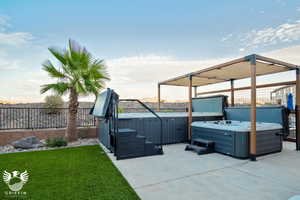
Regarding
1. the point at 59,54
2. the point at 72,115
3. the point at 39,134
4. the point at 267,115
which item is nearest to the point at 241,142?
the point at 267,115

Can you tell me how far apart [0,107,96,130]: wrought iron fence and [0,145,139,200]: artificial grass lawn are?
8.49 ft

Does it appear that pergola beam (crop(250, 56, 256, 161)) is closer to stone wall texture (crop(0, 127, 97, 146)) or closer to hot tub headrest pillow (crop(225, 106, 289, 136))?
hot tub headrest pillow (crop(225, 106, 289, 136))

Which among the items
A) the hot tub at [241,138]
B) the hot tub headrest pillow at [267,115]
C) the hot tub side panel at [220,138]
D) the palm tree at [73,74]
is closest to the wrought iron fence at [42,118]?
the palm tree at [73,74]

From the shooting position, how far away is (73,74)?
4688 mm

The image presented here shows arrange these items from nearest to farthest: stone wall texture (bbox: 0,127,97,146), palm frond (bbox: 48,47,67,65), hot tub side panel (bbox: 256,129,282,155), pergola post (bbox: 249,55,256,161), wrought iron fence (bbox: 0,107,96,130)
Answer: pergola post (bbox: 249,55,256,161)
hot tub side panel (bbox: 256,129,282,155)
palm frond (bbox: 48,47,67,65)
stone wall texture (bbox: 0,127,97,146)
wrought iron fence (bbox: 0,107,96,130)

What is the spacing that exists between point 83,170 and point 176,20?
6294mm

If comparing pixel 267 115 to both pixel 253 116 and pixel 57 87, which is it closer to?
pixel 253 116

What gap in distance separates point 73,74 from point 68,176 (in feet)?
10.3

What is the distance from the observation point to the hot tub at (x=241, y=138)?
3.49 meters

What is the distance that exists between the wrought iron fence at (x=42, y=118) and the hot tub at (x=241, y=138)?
447 centimetres

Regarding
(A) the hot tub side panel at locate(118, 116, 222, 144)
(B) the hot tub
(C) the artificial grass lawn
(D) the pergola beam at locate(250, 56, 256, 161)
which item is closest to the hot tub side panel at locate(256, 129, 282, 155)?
(B) the hot tub

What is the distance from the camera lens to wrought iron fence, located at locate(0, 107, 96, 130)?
603 cm

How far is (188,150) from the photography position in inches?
165

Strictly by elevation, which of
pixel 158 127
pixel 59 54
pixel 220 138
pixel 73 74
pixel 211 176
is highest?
pixel 59 54
